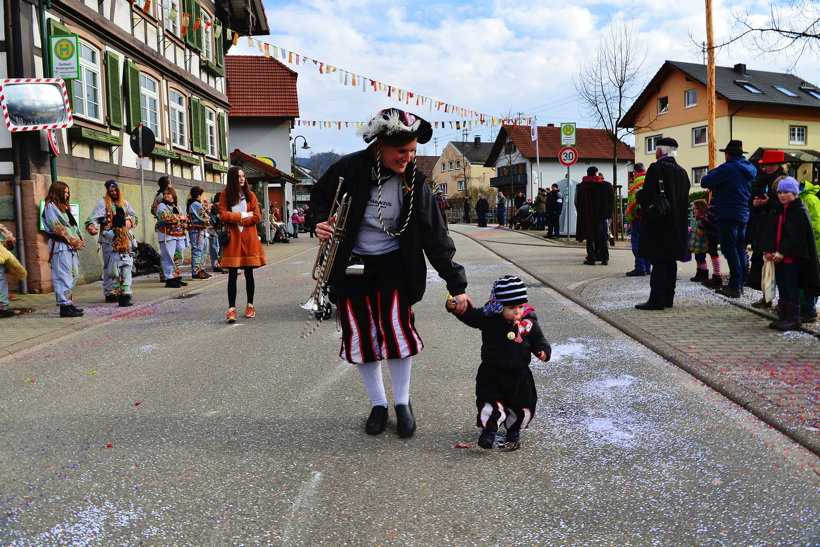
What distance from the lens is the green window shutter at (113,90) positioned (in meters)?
14.9

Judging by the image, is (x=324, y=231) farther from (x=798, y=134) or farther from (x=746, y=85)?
(x=798, y=134)

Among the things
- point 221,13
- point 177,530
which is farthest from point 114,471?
point 221,13

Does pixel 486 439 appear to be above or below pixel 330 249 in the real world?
below

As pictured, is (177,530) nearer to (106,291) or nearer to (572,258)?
(106,291)

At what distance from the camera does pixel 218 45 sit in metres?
24.6

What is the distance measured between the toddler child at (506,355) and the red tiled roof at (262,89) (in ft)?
117

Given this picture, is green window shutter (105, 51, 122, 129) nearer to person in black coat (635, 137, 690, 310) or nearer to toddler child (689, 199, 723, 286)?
person in black coat (635, 137, 690, 310)

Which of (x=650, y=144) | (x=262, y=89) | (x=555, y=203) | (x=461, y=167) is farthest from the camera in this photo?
(x=461, y=167)

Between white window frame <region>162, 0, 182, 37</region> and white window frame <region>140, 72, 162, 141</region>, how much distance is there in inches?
84.2

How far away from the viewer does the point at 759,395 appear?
185 inches

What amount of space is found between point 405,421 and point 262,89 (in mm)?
37123

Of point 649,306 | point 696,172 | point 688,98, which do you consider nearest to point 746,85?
point 688,98

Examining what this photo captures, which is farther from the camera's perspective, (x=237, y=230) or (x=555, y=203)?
(x=555, y=203)

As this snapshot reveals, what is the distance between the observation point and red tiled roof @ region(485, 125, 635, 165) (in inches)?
2653
